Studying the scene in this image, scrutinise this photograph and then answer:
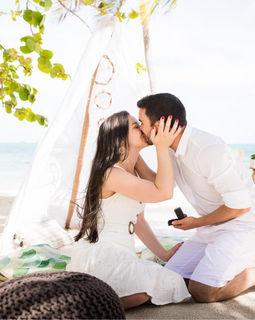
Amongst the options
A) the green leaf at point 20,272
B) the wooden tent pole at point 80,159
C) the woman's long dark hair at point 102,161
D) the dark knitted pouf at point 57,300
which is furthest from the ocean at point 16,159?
the dark knitted pouf at point 57,300

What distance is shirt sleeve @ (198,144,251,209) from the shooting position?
7.22 feet

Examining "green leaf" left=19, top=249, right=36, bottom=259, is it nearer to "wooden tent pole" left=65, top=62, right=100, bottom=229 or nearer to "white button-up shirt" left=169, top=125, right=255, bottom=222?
"wooden tent pole" left=65, top=62, right=100, bottom=229

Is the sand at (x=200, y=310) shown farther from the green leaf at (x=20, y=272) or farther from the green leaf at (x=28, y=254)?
the green leaf at (x=28, y=254)

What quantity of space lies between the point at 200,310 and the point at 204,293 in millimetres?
129

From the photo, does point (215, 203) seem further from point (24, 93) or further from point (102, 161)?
point (24, 93)

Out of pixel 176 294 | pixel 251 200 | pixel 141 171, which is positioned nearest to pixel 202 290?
pixel 176 294

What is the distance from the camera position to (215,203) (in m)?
2.45

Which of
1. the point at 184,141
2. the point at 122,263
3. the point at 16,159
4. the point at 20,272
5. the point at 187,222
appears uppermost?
the point at 184,141

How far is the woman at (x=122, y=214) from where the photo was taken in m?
2.06

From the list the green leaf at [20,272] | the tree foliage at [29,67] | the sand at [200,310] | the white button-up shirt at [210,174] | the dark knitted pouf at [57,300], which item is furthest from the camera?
the green leaf at [20,272]

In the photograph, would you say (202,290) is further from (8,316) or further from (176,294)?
(8,316)

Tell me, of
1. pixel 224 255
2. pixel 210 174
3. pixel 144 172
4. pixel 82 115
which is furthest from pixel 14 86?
pixel 82 115

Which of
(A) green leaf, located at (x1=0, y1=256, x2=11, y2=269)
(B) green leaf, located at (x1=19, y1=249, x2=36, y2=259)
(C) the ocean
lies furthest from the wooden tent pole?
(C) the ocean

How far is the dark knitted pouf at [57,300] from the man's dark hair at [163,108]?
42.4 inches
